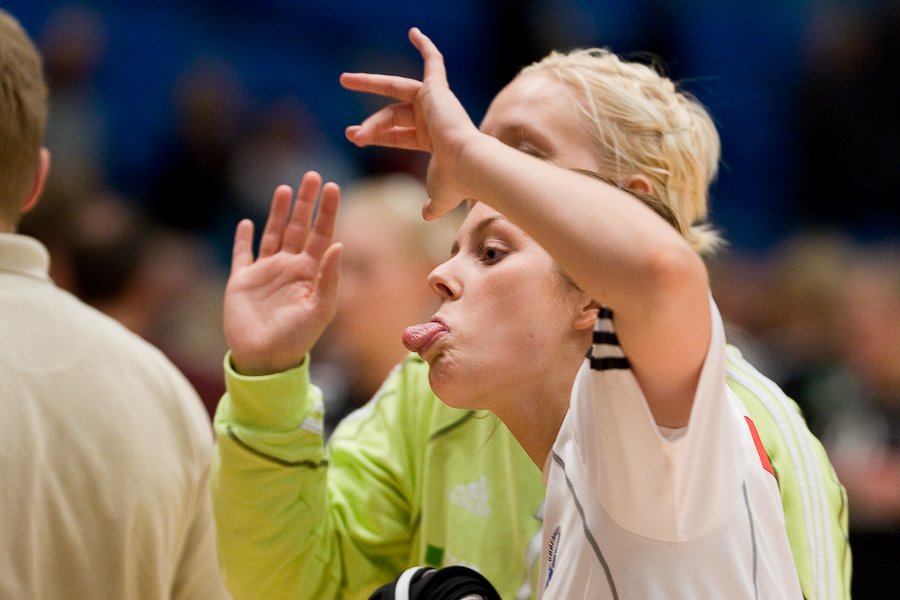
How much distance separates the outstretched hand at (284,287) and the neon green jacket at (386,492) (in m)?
0.05

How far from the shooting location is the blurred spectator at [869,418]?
3.55 meters

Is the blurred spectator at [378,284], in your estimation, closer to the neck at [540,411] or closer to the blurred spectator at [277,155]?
the blurred spectator at [277,155]

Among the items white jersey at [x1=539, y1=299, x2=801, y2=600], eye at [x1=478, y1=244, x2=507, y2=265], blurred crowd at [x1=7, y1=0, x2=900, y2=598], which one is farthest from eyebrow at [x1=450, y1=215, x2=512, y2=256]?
blurred crowd at [x1=7, y1=0, x2=900, y2=598]

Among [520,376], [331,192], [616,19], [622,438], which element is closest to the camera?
[622,438]

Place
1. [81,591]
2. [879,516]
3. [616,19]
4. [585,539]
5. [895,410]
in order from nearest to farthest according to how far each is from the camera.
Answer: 1. [585,539]
2. [81,591]
3. [879,516]
4. [895,410]
5. [616,19]

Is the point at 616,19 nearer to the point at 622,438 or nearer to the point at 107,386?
the point at 107,386

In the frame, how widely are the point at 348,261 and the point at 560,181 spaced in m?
2.76

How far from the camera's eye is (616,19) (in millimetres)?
6875

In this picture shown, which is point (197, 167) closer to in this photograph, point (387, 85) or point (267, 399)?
point (267, 399)

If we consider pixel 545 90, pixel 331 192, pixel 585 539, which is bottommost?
pixel 585 539

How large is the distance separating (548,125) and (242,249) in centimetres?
66

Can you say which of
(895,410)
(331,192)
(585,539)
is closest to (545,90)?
(331,192)

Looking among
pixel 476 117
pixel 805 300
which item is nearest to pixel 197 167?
pixel 476 117

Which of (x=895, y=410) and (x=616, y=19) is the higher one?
(x=616, y=19)
